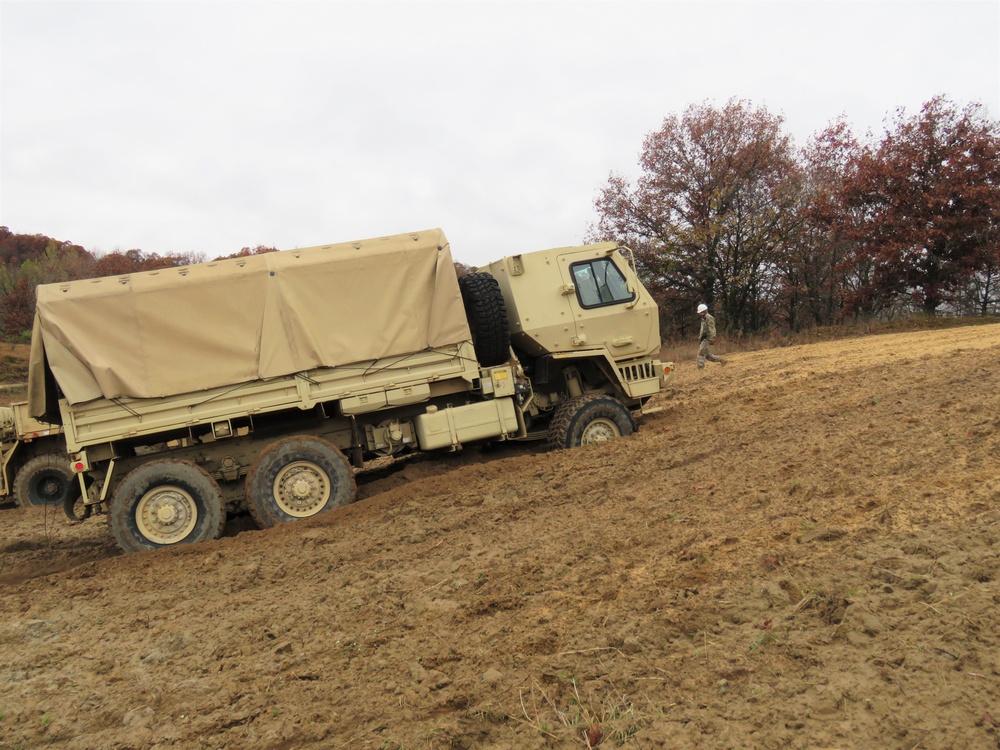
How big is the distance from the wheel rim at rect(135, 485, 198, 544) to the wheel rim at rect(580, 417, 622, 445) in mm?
4887

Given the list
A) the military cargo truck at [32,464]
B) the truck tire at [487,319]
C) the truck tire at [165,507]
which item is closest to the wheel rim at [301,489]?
the truck tire at [165,507]

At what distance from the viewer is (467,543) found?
710 cm

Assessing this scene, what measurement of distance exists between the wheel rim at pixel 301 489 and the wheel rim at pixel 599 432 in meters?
3.41

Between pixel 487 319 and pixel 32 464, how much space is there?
9479 mm

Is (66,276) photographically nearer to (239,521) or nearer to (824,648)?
(239,521)

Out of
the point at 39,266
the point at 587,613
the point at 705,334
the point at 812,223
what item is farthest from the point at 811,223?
the point at 39,266

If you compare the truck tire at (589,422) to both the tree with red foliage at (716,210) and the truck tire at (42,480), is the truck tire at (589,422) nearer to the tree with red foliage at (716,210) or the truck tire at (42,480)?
the truck tire at (42,480)

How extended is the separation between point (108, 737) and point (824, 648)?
376 cm

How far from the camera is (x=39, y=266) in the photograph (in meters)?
36.8

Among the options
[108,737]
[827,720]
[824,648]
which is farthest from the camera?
[108,737]

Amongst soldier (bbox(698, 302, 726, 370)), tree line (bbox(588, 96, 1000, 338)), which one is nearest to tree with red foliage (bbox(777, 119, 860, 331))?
tree line (bbox(588, 96, 1000, 338))

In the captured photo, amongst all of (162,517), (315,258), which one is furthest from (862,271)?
(162,517)

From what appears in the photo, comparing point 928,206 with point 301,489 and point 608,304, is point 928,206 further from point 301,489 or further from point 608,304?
point 301,489

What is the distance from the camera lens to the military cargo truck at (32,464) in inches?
552
